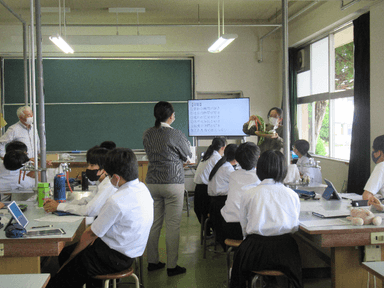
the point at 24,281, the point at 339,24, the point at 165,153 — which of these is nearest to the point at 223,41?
the point at 339,24

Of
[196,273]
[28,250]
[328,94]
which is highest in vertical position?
[328,94]

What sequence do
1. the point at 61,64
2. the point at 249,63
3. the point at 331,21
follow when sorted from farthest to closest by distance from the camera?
the point at 249,63 → the point at 61,64 → the point at 331,21

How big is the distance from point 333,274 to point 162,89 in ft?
17.4

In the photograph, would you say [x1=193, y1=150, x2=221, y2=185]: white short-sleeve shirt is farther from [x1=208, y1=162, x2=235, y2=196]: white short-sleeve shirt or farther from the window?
the window

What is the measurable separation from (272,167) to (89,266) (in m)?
1.17

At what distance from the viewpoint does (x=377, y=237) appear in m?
2.12

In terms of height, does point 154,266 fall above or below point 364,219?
below

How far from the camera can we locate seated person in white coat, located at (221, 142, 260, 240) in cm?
272

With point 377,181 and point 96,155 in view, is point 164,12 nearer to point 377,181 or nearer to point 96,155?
point 96,155

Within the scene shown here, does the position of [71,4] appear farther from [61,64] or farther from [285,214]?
[285,214]

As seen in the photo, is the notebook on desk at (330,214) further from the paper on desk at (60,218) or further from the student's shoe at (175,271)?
the paper on desk at (60,218)

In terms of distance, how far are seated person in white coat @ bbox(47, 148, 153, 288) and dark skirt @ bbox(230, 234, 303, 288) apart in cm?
60

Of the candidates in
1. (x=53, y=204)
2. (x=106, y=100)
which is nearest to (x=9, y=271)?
(x=53, y=204)

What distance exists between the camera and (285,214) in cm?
206
